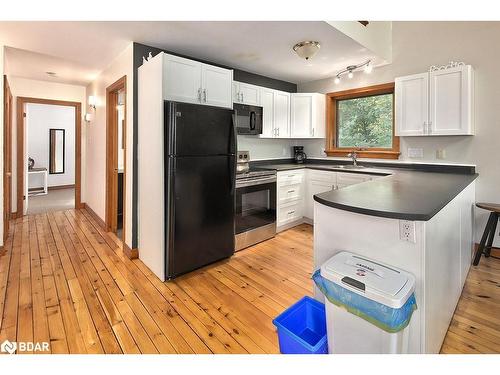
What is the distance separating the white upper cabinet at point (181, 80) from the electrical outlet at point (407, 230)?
7.28 ft

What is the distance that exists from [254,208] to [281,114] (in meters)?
1.71

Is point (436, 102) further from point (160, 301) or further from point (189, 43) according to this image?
point (160, 301)

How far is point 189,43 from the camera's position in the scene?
299 cm

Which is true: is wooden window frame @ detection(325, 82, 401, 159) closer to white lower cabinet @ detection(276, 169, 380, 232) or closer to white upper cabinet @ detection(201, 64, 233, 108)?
white lower cabinet @ detection(276, 169, 380, 232)

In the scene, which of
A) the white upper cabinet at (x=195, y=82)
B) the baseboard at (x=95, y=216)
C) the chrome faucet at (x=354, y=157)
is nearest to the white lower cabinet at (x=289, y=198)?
the chrome faucet at (x=354, y=157)

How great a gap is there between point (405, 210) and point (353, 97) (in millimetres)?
3523

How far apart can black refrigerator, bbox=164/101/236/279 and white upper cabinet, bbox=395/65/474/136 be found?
2203mm

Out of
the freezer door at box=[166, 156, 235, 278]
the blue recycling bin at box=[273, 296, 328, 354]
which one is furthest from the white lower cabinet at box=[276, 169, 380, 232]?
the blue recycling bin at box=[273, 296, 328, 354]

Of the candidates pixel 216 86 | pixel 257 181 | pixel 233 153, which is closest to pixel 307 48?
pixel 216 86

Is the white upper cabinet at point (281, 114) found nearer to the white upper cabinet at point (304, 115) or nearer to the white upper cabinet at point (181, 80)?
the white upper cabinet at point (304, 115)

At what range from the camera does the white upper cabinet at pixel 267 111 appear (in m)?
4.08
